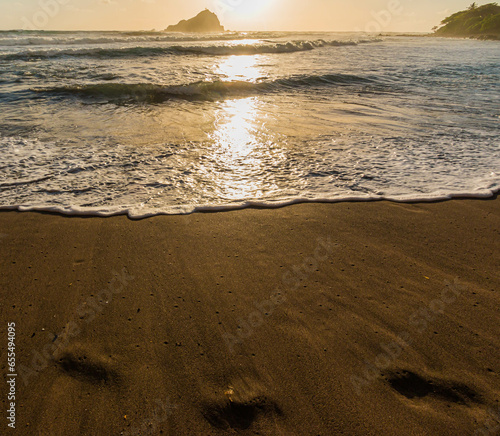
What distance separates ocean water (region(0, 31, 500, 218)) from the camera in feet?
12.9

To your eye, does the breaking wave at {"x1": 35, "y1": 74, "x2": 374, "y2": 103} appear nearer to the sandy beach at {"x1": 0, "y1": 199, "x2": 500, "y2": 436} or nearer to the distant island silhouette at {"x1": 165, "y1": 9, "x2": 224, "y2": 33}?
the sandy beach at {"x1": 0, "y1": 199, "x2": 500, "y2": 436}

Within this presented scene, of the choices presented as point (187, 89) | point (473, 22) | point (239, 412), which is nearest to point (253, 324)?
point (239, 412)

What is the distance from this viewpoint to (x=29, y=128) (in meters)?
6.49

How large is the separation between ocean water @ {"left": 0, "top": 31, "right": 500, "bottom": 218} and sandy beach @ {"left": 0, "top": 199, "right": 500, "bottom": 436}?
67 centimetres

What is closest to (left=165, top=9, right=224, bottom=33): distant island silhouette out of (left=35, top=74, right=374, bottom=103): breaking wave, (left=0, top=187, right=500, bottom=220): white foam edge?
(left=35, top=74, right=374, bottom=103): breaking wave

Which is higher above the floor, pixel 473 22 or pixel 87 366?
pixel 473 22

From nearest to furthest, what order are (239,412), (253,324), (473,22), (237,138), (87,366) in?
(239,412) < (87,366) < (253,324) < (237,138) < (473,22)

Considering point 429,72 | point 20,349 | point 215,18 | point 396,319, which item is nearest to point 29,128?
point 20,349

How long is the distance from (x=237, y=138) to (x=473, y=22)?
67757mm

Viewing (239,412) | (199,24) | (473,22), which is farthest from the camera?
(199,24)

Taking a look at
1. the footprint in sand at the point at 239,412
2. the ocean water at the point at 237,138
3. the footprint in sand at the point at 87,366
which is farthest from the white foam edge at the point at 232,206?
the footprint in sand at the point at 239,412

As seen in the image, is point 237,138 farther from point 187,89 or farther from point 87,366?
point 187,89

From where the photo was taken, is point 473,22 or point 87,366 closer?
point 87,366

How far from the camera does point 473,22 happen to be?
2053 inches
